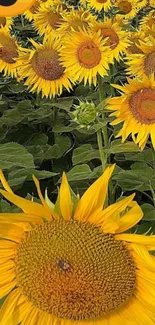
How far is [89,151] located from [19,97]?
2.08 feet

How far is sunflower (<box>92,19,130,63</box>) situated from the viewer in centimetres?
174

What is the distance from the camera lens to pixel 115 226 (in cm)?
88

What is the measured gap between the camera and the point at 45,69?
1785 mm

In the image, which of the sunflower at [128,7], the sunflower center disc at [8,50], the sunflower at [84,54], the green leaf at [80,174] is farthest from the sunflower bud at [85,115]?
the sunflower at [128,7]

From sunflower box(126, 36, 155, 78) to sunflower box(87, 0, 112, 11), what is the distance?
103 cm

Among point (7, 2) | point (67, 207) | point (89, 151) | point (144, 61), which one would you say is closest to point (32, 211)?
point (67, 207)

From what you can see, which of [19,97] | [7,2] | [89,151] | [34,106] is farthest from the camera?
[19,97]

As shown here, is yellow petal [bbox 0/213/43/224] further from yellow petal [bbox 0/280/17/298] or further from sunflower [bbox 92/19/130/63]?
sunflower [bbox 92/19/130/63]

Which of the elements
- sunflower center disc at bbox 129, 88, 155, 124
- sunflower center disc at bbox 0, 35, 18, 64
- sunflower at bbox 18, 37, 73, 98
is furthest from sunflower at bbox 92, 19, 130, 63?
sunflower center disc at bbox 129, 88, 155, 124

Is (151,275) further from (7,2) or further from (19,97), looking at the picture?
(19,97)

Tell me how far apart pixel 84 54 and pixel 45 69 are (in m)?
0.13

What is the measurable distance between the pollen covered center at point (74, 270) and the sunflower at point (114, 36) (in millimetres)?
917

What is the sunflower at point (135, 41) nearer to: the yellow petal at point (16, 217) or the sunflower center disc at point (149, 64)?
the sunflower center disc at point (149, 64)

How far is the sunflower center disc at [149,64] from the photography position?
4.95ft
